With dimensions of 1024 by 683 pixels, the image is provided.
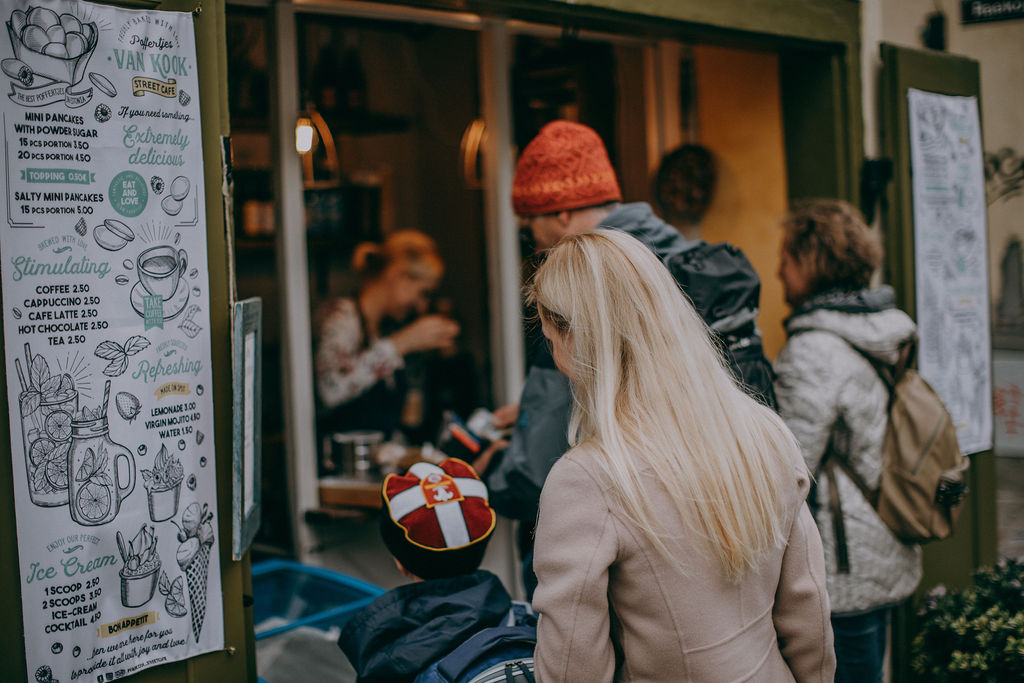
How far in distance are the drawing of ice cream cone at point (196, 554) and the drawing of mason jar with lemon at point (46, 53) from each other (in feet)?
3.13

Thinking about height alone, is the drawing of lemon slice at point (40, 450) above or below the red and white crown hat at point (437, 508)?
above

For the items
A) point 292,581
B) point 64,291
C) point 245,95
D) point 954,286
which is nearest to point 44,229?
point 64,291

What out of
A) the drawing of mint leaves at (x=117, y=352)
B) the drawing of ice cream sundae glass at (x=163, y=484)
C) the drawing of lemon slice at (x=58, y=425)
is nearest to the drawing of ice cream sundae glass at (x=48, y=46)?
the drawing of mint leaves at (x=117, y=352)

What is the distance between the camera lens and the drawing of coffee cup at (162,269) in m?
2.04

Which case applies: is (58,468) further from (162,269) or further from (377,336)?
(377,336)

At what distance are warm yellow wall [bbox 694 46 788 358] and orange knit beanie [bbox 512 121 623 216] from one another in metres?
1.46

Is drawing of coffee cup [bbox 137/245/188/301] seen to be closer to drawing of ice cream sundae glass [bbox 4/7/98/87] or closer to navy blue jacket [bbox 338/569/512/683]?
drawing of ice cream sundae glass [bbox 4/7/98/87]

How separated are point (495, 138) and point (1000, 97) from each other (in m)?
2.85

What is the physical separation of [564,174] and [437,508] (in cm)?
129

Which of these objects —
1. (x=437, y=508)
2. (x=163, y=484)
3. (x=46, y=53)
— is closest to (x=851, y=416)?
(x=437, y=508)

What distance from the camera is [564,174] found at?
2.94m

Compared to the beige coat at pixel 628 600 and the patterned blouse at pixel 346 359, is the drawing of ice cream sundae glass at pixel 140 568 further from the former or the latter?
the patterned blouse at pixel 346 359

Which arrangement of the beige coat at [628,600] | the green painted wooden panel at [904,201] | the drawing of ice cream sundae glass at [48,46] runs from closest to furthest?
the beige coat at [628,600], the drawing of ice cream sundae glass at [48,46], the green painted wooden panel at [904,201]

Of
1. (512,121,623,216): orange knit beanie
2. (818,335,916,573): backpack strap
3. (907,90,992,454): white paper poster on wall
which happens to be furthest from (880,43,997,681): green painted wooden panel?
(512,121,623,216): orange knit beanie
